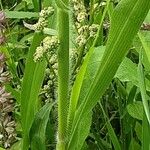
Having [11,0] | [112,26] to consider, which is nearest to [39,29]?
[112,26]

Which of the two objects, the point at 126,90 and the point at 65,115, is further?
the point at 126,90

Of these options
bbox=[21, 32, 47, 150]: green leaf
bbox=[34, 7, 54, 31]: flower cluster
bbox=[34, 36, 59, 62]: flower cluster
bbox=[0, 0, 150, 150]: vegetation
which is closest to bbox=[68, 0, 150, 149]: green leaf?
bbox=[0, 0, 150, 150]: vegetation

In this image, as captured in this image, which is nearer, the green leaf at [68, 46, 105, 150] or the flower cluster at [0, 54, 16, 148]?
the green leaf at [68, 46, 105, 150]

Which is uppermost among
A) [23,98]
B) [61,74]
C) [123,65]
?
[61,74]

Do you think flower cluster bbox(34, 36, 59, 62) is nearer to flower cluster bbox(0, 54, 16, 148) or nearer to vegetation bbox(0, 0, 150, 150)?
vegetation bbox(0, 0, 150, 150)

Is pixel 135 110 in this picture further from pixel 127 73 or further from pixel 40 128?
pixel 40 128

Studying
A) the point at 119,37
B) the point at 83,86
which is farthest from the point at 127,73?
the point at 119,37

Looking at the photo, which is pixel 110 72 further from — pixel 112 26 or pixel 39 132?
pixel 39 132
